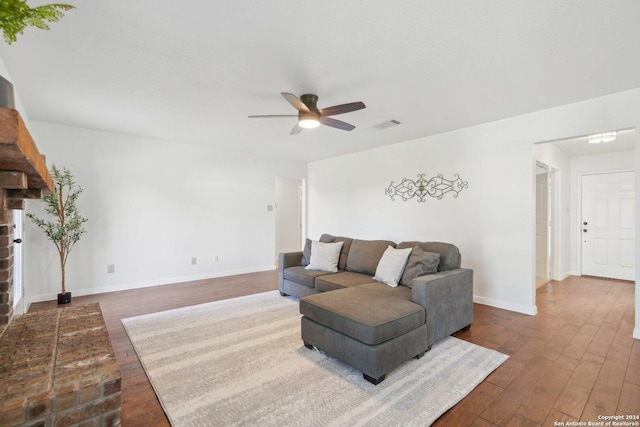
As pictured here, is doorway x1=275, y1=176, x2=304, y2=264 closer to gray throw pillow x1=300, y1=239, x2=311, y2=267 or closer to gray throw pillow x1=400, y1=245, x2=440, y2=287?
gray throw pillow x1=300, y1=239, x2=311, y2=267

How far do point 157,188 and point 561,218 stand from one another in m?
7.10

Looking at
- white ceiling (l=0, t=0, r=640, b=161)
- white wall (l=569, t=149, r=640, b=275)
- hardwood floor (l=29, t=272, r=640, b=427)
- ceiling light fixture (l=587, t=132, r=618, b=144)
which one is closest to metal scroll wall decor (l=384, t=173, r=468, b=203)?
white ceiling (l=0, t=0, r=640, b=161)

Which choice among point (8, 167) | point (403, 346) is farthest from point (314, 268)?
point (8, 167)

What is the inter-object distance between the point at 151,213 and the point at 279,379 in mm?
3828

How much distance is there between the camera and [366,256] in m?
3.87

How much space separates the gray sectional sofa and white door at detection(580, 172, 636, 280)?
430 cm

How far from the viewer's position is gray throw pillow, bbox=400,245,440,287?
305 centimetres

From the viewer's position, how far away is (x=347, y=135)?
4.57 meters

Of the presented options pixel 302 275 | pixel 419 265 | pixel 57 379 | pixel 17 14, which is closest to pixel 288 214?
pixel 302 275

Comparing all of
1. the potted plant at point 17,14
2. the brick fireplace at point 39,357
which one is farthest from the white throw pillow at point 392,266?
the potted plant at point 17,14

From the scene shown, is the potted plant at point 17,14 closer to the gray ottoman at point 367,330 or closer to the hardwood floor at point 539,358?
the hardwood floor at point 539,358

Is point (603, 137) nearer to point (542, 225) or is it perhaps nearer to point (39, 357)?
point (542, 225)

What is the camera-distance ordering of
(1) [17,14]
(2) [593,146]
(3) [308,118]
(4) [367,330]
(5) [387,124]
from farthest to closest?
(2) [593,146], (5) [387,124], (3) [308,118], (4) [367,330], (1) [17,14]

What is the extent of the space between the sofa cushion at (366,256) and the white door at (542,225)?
3.35 m
